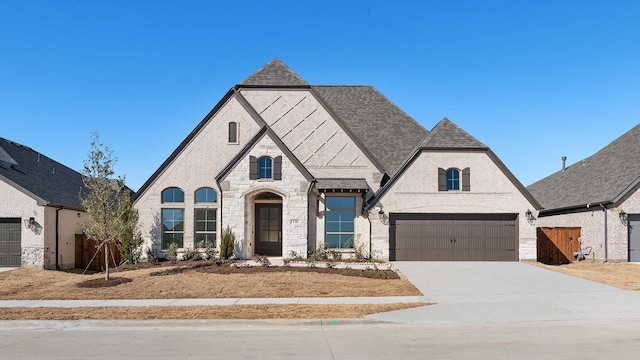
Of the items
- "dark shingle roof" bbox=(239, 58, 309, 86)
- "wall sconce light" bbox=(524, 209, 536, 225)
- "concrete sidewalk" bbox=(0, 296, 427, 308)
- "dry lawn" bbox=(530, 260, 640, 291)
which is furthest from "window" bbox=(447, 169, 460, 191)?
"concrete sidewalk" bbox=(0, 296, 427, 308)

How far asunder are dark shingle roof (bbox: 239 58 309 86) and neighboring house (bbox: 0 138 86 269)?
1090 centimetres

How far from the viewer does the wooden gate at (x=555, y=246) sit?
82.2ft

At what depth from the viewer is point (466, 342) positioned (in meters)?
8.59

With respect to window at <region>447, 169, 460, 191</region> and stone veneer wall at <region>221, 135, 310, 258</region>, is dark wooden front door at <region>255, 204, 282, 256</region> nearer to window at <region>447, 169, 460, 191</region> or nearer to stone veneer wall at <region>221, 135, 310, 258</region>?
stone veneer wall at <region>221, 135, 310, 258</region>

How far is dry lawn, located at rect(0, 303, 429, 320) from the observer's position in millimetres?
10780

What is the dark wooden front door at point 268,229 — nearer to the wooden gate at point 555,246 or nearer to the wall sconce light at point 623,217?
the wooden gate at point 555,246

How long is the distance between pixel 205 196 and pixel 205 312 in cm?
1259

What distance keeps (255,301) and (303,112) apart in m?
13.7

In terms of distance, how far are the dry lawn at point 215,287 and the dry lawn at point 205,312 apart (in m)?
1.78

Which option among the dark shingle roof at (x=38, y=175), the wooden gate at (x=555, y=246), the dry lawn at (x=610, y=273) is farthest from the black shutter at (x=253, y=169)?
the wooden gate at (x=555, y=246)

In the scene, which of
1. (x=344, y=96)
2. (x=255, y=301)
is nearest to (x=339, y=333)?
(x=255, y=301)

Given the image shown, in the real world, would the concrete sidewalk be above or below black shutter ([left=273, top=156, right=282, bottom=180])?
below

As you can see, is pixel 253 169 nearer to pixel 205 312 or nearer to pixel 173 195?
pixel 173 195

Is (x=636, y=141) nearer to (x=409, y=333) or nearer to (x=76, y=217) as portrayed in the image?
(x=409, y=333)
